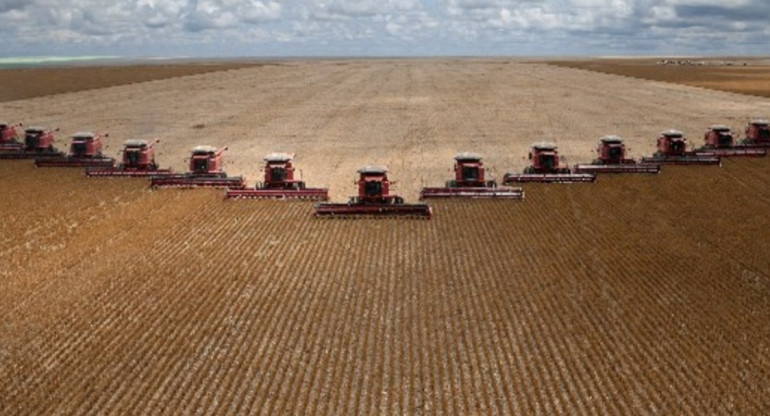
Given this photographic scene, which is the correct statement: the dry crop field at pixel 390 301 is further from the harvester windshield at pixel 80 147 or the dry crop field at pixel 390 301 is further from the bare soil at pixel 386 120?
the bare soil at pixel 386 120

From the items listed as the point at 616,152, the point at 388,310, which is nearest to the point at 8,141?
the point at 388,310

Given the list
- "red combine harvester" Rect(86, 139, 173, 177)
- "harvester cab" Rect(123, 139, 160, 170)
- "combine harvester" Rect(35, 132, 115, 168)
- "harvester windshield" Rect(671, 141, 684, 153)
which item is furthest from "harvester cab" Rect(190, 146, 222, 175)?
"harvester windshield" Rect(671, 141, 684, 153)

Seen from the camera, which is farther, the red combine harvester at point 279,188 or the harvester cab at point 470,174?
the harvester cab at point 470,174

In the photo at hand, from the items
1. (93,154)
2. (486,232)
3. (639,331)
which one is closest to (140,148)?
(93,154)

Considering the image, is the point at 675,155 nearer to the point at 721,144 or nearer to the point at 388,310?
the point at 721,144

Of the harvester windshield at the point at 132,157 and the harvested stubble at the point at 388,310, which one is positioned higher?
the harvester windshield at the point at 132,157

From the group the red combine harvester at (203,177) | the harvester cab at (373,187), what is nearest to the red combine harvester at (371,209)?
the harvester cab at (373,187)

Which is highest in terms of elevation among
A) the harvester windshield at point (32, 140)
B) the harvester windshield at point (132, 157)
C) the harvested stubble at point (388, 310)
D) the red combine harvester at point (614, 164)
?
the harvester windshield at point (32, 140)
